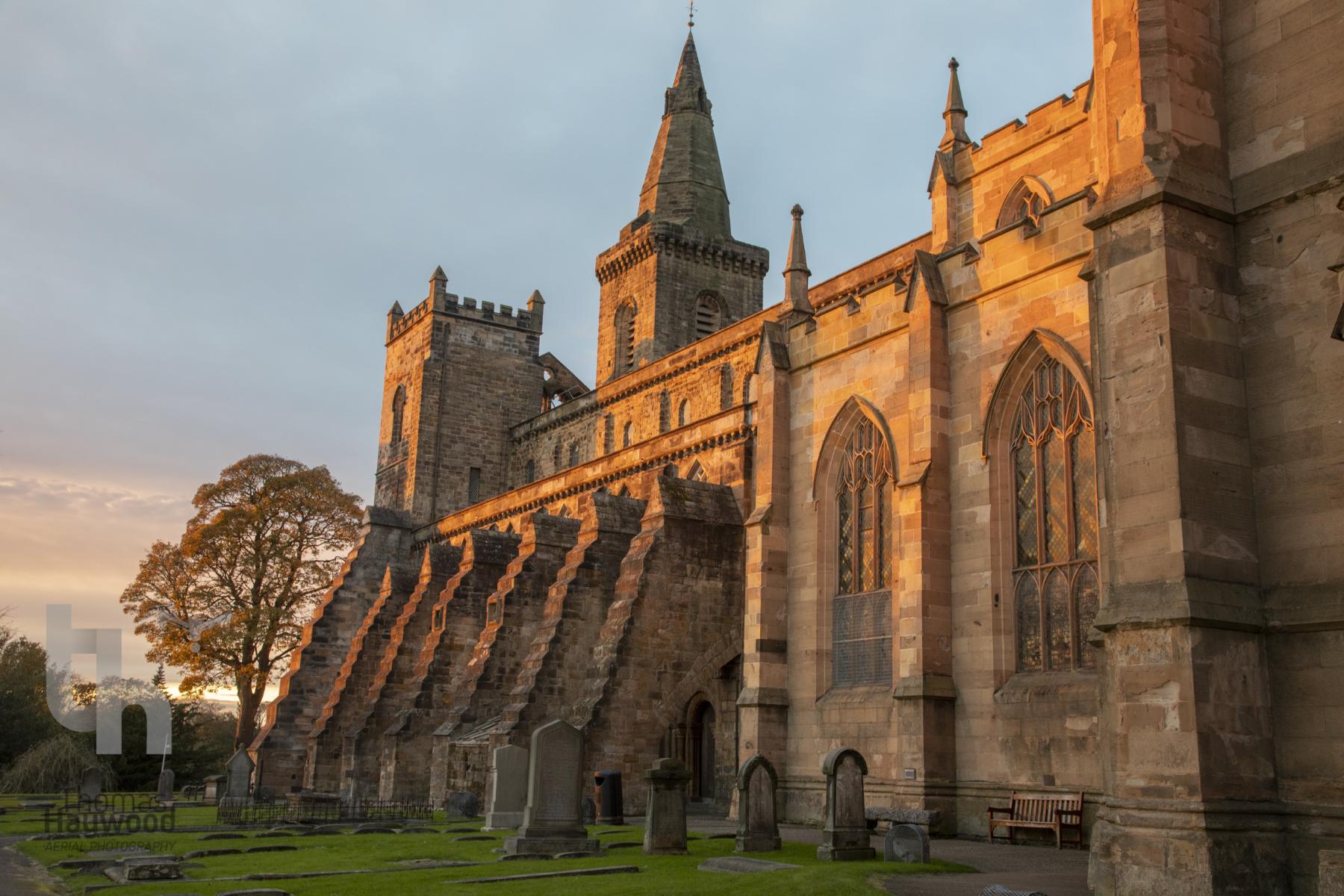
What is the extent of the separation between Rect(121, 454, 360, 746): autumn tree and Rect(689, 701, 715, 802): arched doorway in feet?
73.3

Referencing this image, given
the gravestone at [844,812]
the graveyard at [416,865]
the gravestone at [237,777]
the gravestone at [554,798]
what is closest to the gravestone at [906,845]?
the graveyard at [416,865]

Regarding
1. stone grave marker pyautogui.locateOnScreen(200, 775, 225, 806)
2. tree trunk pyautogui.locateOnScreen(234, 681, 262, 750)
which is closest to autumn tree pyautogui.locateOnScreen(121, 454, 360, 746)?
tree trunk pyautogui.locateOnScreen(234, 681, 262, 750)

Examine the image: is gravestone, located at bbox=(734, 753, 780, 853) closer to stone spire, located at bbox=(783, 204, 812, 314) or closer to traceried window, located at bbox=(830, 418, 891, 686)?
traceried window, located at bbox=(830, 418, 891, 686)

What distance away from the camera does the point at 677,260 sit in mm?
52188

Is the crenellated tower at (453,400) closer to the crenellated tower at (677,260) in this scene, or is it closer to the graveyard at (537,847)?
the crenellated tower at (677,260)

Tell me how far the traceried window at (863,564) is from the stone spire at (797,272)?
4.28 meters

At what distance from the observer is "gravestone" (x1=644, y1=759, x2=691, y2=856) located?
1500 centimetres

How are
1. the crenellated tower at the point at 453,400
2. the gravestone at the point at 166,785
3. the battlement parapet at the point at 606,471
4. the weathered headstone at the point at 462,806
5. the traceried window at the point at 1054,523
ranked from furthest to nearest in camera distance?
1. the crenellated tower at the point at 453,400
2. the gravestone at the point at 166,785
3. the battlement parapet at the point at 606,471
4. the weathered headstone at the point at 462,806
5. the traceried window at the point at 1054,523

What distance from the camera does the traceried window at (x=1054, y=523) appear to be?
15.9 metres

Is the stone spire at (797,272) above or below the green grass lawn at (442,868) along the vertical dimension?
above

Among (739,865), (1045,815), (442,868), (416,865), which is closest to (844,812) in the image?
(739,865)

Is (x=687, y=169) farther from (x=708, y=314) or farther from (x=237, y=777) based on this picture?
(x=237, y=777)

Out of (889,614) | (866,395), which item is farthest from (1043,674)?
(866,395)

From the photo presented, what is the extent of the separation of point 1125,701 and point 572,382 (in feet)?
159
